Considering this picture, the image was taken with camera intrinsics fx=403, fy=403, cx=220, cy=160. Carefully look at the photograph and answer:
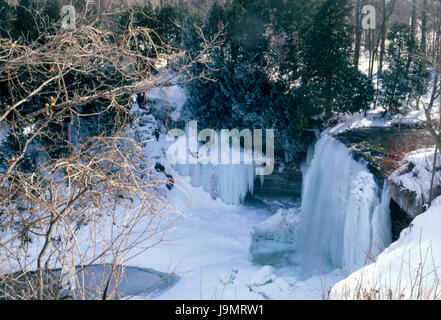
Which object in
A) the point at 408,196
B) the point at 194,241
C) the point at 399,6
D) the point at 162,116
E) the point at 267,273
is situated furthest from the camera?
the point at 399,6

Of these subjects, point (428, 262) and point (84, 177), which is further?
point (428, 262)

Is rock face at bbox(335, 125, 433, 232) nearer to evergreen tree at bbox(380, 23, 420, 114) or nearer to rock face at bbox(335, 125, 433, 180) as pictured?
rock face at bbox(335, 125, 433, 180)

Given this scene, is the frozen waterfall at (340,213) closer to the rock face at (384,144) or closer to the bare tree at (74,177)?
the rock face at (384,144)

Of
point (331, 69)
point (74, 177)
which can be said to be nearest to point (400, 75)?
point (331, 69)

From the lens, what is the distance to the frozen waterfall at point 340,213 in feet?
28.7

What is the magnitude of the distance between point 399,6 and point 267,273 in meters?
20.6

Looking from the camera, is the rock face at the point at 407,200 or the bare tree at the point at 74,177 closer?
the bare tree at the point at 74,177

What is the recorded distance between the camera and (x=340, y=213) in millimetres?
9969

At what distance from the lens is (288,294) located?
8.51 m

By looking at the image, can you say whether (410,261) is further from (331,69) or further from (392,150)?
(331,69)

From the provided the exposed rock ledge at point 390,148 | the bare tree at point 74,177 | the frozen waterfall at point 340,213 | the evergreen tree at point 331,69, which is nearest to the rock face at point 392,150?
the exposed rock ledge at point 390,148
